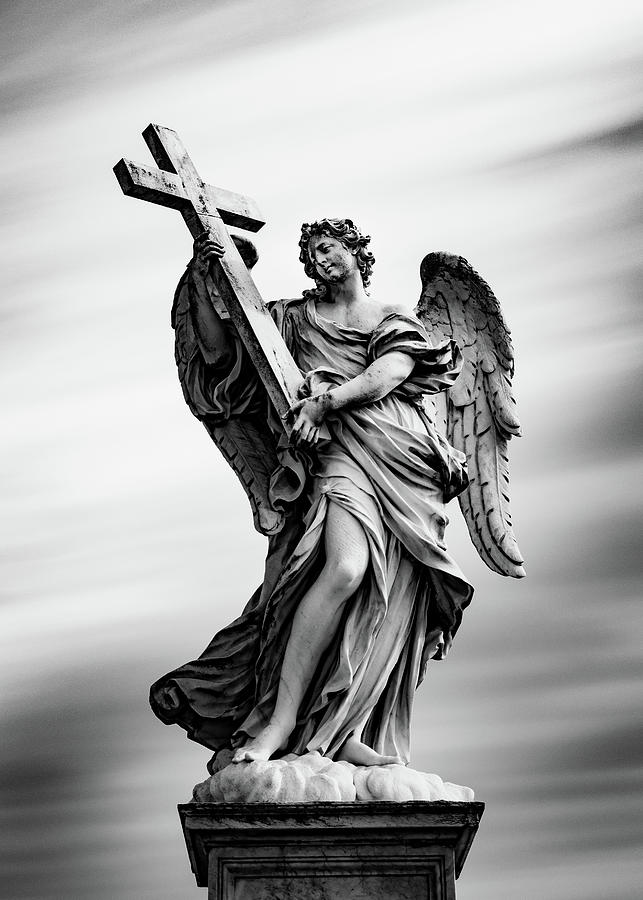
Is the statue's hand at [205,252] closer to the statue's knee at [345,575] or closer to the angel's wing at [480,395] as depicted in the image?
the angel's wing at [480,395]

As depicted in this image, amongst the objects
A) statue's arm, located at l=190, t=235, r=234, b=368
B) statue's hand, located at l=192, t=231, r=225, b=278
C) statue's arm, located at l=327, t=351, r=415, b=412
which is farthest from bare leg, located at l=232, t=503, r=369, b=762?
statue's hand, located at l=192, t=231, r=225, b=278

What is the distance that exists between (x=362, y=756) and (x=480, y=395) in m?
2.74

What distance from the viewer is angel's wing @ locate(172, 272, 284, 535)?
26.6 feet

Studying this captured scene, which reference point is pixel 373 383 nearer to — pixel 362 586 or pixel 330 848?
pixel 362 586

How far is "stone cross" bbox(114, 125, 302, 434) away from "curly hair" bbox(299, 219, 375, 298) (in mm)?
321

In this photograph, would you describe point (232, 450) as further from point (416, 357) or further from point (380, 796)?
point (380, 796)

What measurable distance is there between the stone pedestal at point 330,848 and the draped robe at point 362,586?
0.58 metres

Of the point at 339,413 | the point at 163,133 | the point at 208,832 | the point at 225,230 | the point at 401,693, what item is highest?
the point at 163,133

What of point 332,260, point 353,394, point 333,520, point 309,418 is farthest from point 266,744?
point 332,260

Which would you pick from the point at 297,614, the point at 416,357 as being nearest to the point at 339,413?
the point at 416,357

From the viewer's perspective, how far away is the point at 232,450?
8.29m

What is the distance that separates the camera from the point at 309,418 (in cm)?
767

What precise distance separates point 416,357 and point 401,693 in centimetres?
174

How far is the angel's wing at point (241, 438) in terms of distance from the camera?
812cm
